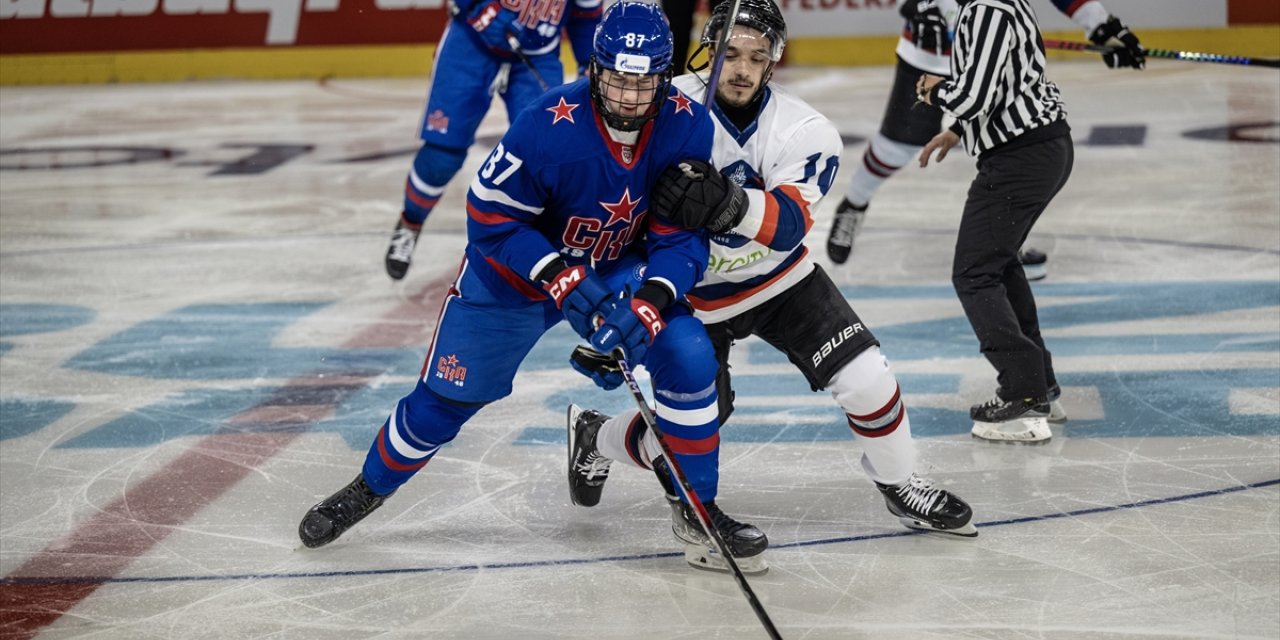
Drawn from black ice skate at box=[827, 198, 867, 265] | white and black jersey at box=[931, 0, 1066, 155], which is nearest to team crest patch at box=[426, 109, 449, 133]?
black ice skate at box=[827, 198, 867, 265]

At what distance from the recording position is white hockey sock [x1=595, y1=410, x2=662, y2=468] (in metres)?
3.30

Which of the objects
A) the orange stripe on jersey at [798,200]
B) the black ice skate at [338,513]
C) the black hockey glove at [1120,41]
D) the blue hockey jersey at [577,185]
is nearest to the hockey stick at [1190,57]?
the black hockey glove at [1120,41]

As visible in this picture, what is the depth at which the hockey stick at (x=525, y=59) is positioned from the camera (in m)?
5.65

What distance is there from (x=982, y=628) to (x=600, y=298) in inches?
36.4

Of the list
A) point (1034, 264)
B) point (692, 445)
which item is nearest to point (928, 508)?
point (692, 445)

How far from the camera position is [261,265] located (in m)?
6.07

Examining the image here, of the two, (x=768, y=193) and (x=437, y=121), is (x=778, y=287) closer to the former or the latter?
(x=768, y=193)

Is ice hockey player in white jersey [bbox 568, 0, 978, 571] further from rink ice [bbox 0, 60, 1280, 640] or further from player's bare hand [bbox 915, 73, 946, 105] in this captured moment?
player's bare hand [bbox 915, 73, 946, 105]

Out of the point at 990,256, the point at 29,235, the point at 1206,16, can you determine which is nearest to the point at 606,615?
the point at 990,256

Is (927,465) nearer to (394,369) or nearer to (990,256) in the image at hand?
(990,256)

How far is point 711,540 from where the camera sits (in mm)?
3166

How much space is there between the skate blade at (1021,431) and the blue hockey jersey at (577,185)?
1.18 m

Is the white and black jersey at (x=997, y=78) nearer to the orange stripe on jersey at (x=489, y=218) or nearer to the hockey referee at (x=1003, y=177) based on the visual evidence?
the hockey referee at (x=1003, y=177)

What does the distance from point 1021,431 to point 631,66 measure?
159 cm
